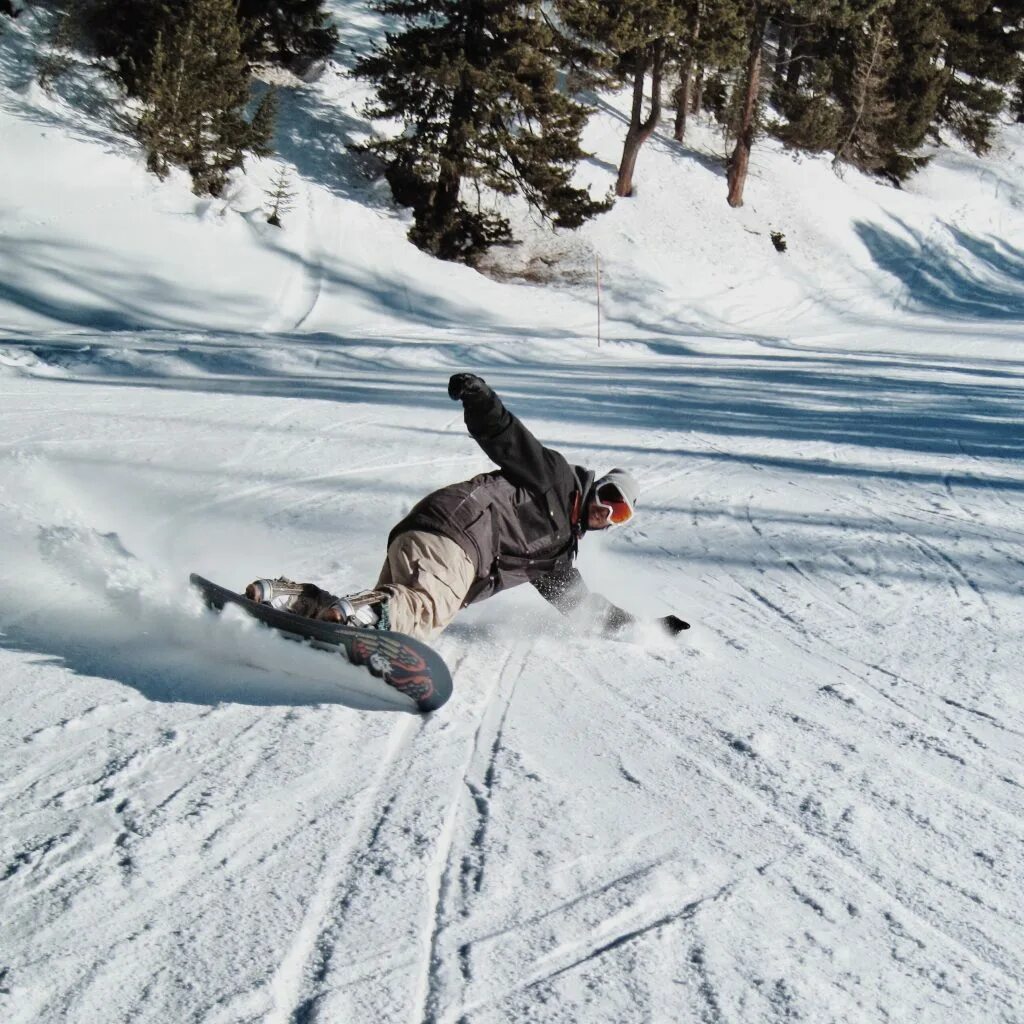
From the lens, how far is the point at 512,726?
3.89 meters

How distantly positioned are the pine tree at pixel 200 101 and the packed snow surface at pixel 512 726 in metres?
7.64

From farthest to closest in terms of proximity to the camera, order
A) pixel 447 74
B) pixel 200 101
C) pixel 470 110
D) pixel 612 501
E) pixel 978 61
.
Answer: pixel 978 61
pixel 470 110
pixel 447 74
pixel 200 101
pixel 612 501

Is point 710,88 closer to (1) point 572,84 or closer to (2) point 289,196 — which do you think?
(1) point 572,84

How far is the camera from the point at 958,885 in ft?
9.60

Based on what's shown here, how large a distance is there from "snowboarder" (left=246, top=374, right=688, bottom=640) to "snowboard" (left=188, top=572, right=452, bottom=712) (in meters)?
0.12

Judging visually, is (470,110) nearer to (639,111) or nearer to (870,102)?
(639,111)

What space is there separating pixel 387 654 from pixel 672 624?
5.11 ft

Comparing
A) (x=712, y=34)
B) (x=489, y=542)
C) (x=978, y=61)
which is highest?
(x=978, y=61)

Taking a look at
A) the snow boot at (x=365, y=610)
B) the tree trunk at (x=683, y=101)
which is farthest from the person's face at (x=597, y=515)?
the tree trunk at (x=683, y=101)

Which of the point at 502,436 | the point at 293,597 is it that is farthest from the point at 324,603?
the point at 502,436

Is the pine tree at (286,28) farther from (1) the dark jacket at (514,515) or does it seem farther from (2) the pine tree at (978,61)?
(2) the pine tree at (978,61)

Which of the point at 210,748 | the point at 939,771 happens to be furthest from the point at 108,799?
the point at 939,771

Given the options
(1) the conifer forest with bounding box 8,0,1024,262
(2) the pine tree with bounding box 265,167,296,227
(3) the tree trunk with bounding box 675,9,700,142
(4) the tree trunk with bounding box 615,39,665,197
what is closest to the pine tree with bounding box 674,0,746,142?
(1) the conifer forest with bounding box 8,0,1024,262

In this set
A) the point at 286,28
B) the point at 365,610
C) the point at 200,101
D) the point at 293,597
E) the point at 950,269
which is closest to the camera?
the point at 365,610
